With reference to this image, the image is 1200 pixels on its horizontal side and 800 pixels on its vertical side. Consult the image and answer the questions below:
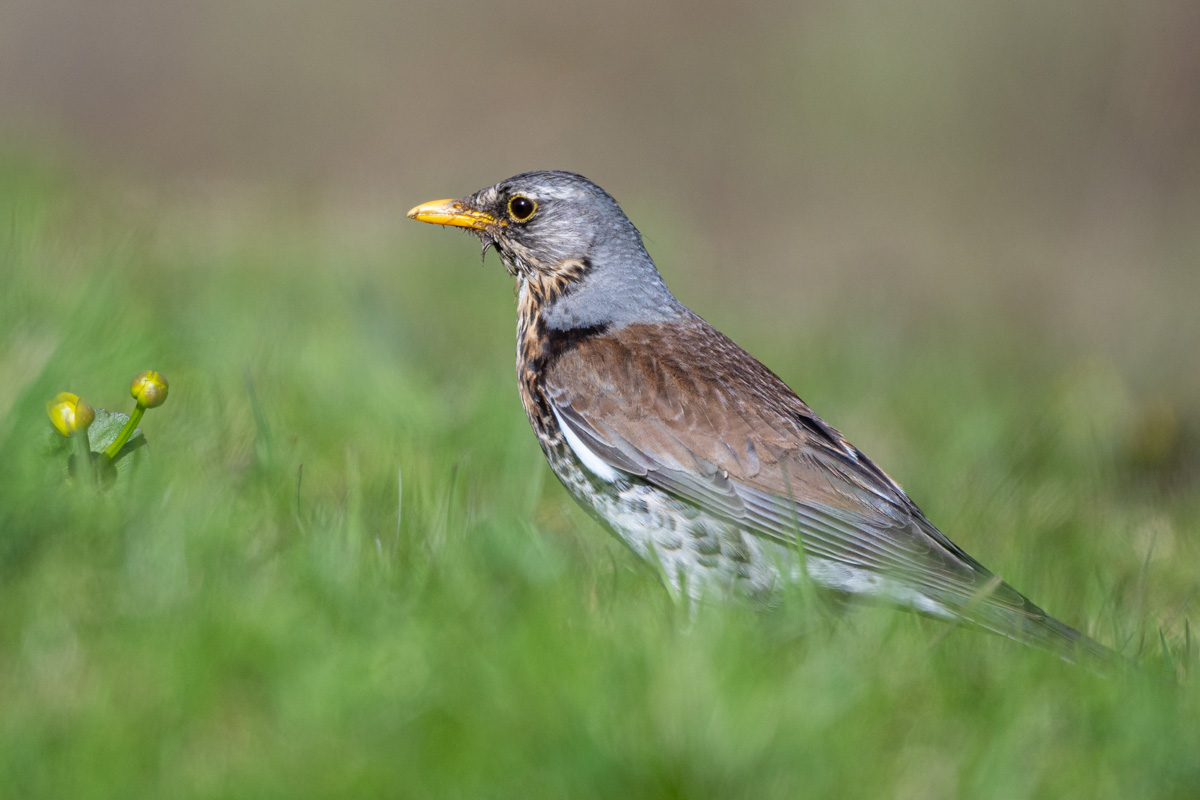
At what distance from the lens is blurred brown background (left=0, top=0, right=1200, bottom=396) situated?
13.2 metres

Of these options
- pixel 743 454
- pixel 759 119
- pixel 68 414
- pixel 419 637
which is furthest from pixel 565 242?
pixel 759 119

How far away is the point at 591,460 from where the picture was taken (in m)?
4.70

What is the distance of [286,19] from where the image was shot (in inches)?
760

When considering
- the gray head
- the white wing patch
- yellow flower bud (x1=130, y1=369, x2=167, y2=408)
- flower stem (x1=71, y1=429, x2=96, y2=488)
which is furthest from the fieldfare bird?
flower stem (x1=71, y1=429, x2=96, y2=488)

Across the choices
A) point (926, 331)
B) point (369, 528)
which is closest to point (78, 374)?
point (369, 528)

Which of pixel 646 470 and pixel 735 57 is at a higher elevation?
pixel 735 57

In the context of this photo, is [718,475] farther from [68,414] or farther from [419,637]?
[68,414]

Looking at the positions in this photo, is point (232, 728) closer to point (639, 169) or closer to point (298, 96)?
point (639, 169)

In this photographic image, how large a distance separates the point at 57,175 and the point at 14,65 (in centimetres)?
1046

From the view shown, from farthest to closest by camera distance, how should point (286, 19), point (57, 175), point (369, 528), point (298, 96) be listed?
point (286, 19)
point (298, 96)
point (57, 175)
point (369, 528)

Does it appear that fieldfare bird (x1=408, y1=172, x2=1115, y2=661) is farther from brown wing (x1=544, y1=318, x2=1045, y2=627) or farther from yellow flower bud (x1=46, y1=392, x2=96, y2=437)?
yellow flower bud (x1=46, y1=392, x2=96, y2=437)

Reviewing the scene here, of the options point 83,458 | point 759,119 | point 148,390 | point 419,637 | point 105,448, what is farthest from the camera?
point 759,119

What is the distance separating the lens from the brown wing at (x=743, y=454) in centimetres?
455

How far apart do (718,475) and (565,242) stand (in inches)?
57.3
